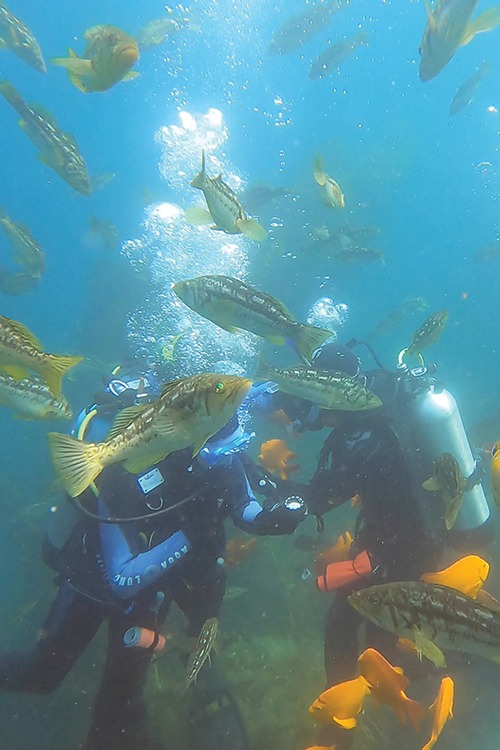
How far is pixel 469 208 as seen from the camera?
205 feet

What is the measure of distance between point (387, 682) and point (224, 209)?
175 inches

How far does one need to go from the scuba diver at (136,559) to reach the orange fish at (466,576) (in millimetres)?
1776

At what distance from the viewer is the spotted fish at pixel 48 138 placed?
4.52m

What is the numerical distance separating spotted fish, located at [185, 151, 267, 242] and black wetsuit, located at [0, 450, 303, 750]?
2200 mm

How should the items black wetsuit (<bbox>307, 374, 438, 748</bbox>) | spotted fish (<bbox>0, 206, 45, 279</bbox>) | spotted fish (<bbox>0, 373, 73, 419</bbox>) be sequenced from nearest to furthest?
spotted fish (<bbox>0, 373, 73, 419</bbox>) → black wetsuit (<bbox>307, 374, 438, 748</bbox>) → spotted fish (<bbox>0, 206, 45, 279</bbox>)

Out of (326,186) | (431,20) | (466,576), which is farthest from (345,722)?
(431,20)

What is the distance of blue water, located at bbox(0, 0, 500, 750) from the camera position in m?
12.7

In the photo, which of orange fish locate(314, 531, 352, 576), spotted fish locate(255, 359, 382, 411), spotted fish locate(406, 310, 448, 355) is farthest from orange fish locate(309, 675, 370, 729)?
spotted fish locate(406, 310, 448, 355)

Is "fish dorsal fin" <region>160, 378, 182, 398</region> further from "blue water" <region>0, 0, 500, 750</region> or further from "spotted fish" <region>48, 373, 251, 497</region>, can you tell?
"blue water" <region>0, 0, 500, 750</region>

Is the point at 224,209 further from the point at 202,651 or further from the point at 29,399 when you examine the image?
the point at 202,651

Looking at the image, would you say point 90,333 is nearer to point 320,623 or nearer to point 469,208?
point 320,623

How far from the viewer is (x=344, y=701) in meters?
3.96

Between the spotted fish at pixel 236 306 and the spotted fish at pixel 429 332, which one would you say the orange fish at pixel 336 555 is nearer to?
the spotted fish at pixel 429 332

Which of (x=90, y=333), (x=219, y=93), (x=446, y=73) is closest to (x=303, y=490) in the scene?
(x=90, y=333)
